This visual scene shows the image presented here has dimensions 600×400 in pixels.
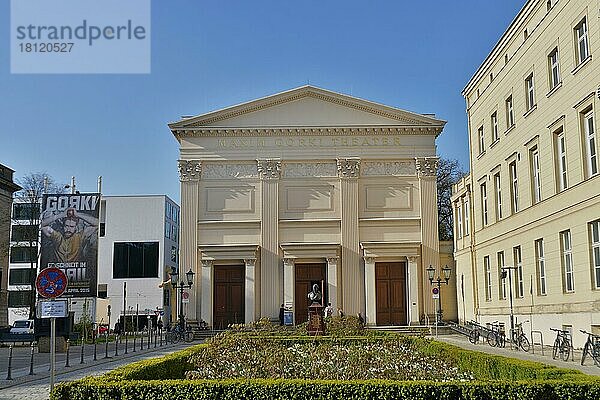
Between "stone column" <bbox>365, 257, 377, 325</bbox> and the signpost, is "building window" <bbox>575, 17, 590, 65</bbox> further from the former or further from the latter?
"stone column" <bbox>365, 257, 377, 325</bbox>

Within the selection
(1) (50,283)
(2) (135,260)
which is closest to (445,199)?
(2) (135,260)

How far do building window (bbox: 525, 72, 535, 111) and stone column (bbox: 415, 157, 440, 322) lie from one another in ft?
59.7

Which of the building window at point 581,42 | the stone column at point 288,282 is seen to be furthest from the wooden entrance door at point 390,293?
the building window at point 581,42

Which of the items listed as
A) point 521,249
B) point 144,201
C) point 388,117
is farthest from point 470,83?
point 144,201

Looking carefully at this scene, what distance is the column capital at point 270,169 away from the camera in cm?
4872

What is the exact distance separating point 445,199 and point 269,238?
2268 centimetres

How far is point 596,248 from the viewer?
77.0ft

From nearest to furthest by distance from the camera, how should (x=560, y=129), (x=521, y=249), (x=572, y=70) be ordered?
(x=572, y=70) → (x=560, y=129) → (x=521, y=249)

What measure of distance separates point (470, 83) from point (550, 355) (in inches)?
777

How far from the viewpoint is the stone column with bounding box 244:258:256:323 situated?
46.9 metres

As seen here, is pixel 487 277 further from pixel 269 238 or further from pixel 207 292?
pixel 207 292

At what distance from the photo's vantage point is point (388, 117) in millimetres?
49688

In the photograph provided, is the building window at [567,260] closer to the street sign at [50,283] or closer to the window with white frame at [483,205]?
the window with white frame at [483,205]

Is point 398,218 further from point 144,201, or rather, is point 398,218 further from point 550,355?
point 144,201
